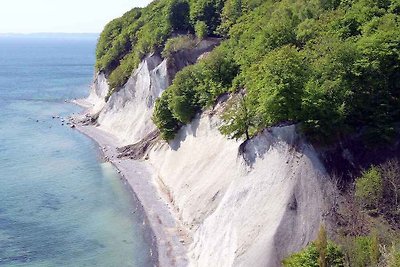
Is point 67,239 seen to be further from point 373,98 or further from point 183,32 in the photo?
point 183,32

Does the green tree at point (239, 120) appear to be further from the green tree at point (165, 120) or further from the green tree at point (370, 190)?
the green tree at point (165, 120)

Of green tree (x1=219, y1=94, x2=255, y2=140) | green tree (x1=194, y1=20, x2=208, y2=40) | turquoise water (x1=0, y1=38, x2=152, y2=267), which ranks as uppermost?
green tree (x1=194, y1=20, x2=208, y2=40)

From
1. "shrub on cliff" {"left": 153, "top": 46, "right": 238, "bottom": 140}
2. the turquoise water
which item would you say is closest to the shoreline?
the turquoise water

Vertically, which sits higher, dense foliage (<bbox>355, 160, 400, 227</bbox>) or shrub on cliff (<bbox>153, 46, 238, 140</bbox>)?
shrub on cliff (<bbox>153, 46, 238, 140</bbox>)

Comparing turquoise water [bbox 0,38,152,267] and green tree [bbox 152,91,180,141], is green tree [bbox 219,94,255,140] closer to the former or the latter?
turquoise water [bbox 0,38,152,267]

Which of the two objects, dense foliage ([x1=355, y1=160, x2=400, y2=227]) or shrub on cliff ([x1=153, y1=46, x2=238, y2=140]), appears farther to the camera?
shrub on cliff ([x1=153, y1=46, x2=238, y2=140])

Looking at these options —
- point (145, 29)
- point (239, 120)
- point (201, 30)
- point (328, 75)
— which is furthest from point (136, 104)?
point (328, 75)

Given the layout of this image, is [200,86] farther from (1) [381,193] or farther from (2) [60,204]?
(1) [381,193]

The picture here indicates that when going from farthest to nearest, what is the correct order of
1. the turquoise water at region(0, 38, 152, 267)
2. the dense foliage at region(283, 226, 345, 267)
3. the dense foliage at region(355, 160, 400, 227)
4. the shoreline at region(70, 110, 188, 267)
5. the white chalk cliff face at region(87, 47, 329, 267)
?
1. the turquoise water at region(0, 38, 152, 267)
2. the shoreline at region(70, 110, 188, 267)
3. the white chalk cliff face at region(87, 47, 329, 267)
4. the dense foliage at region(355, 160, 400, 227)
5. the dense foliage at region(283, 226, 345, 267)

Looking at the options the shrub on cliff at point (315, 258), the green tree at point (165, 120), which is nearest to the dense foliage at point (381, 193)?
the shrub on cliff at point (315, 258)
